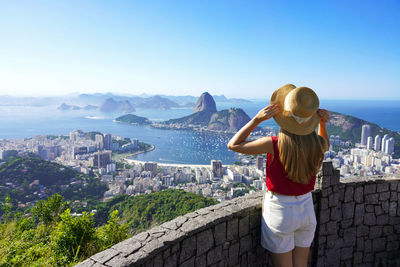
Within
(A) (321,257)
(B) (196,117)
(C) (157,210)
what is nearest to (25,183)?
(C) (157,210)

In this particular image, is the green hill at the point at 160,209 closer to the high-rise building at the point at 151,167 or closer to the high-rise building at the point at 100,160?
the high-rise building at the point at 151,167

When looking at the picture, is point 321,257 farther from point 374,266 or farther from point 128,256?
point 128,256

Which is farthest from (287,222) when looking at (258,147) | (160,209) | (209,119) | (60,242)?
(209,119)

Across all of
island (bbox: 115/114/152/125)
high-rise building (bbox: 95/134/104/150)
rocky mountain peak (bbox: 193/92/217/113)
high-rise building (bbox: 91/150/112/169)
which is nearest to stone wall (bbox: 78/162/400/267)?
high-rise building (bbox: 91/150/112/169)

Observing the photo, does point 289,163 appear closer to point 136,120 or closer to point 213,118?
point 213,118

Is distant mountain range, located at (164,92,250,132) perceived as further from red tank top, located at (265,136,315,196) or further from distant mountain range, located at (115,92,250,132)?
red tank top, located at (265,136,315,196)

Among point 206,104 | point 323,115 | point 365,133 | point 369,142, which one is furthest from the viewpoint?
point 206,104
